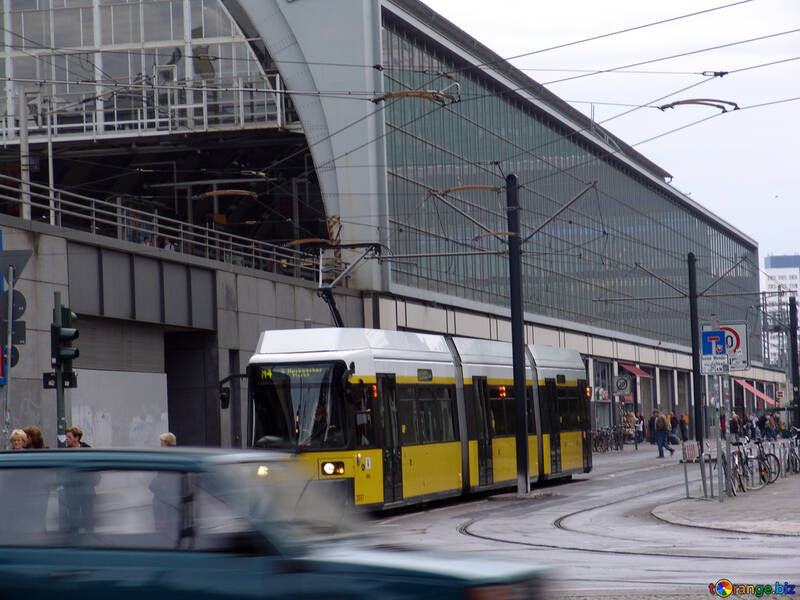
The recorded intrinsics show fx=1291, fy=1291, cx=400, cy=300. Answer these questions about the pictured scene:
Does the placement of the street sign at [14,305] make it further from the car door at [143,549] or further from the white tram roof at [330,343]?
the car door at [143,549]

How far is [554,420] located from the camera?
29.0 meters

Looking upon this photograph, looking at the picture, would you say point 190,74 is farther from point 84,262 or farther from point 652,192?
point 652,192

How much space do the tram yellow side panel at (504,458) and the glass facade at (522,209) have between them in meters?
5.32

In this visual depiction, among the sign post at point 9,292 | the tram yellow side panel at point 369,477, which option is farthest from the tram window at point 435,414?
the sign post at point 9,292

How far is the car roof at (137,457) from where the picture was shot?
20.4 ft

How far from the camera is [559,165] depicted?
6012 centimetres

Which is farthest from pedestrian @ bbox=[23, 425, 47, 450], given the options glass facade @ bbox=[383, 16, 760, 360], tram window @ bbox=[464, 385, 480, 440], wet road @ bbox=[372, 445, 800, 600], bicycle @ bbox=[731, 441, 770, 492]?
glass facade @ bbox=[383, 16, 760, 360]

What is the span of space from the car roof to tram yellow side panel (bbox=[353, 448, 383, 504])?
13.0 m

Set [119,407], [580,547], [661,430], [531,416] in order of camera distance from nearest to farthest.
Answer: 1. [580,547]
2. [531,416]
3. [119,407]
4. [661,430]

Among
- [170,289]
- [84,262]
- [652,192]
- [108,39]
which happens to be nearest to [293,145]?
[108,39]

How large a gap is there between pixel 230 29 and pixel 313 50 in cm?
363

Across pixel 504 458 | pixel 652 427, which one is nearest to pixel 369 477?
pixel 504 458

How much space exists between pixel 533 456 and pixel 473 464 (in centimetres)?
379

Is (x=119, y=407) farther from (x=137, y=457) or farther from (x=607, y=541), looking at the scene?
(x=137, y=457)
